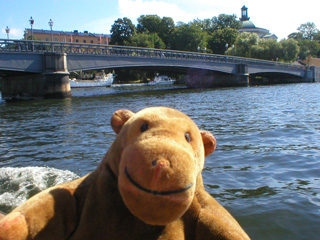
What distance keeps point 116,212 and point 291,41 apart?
234 ft

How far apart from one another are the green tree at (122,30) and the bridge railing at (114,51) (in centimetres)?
3049

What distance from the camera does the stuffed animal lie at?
152 cm

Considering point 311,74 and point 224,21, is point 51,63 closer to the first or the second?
point 311,74

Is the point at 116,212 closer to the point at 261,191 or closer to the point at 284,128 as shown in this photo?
the point at 261,191

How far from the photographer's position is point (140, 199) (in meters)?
1.50

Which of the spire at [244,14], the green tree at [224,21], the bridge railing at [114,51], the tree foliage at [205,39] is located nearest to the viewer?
the bridge railing at [114,51]

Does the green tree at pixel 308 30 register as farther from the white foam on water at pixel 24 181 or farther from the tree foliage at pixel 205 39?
the white foam on water at pixel 24 181

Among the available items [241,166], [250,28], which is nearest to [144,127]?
[241,166]

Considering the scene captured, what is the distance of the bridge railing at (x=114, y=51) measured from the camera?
26505mm

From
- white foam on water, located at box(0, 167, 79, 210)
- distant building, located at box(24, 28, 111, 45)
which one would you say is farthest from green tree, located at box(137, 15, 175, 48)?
white foam on water, located at box(0, 167, 79, 210)

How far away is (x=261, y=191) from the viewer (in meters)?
4.67

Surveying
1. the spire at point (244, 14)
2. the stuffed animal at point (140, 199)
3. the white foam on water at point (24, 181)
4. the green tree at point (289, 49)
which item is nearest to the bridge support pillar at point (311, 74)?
the green tree at point (289, 49)

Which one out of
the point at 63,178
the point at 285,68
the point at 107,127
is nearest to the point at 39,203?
the point at 63,178

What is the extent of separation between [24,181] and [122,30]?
8229 cm
